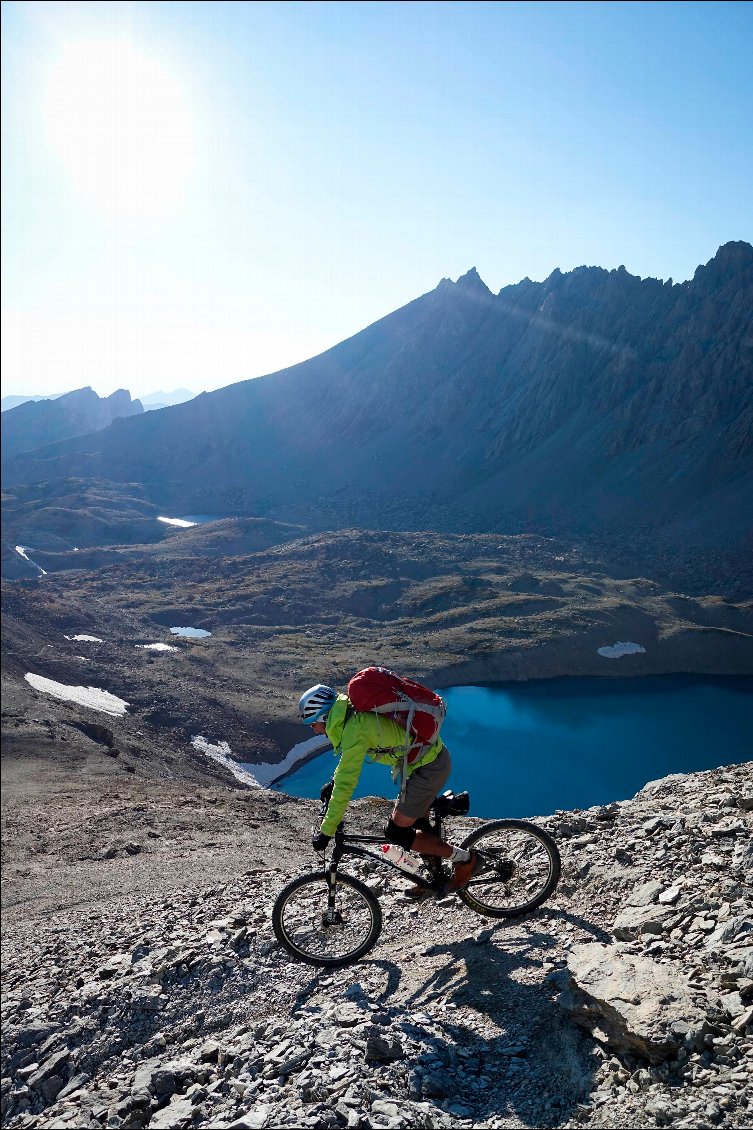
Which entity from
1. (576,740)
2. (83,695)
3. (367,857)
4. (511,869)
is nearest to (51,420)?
(83,695)

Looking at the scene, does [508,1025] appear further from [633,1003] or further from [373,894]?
[373,894]

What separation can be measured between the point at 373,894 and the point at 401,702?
7.26 feet

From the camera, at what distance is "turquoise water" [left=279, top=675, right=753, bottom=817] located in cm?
3444

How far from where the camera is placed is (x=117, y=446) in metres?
148

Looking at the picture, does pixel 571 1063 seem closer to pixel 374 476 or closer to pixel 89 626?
pixel 89 626

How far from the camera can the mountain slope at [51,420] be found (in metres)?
185

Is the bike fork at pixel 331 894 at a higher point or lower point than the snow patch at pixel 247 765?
higher

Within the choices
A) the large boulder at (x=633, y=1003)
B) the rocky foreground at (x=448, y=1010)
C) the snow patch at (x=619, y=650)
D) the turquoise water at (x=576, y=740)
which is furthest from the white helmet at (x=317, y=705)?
the snow patch at (x=619, y=650)

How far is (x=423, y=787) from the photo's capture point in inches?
275

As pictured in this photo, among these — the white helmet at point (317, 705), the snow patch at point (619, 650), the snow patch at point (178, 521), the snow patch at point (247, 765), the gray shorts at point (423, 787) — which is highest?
the white helmet at point (317, 705)

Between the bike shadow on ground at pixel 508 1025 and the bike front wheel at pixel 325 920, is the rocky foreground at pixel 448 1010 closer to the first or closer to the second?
the bike shadow on ground at pixel 508 1025

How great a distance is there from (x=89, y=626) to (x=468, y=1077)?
162 feet

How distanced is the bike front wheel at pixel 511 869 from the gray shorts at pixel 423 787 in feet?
2.37

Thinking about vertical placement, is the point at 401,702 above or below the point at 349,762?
above
